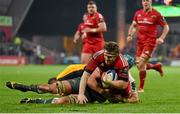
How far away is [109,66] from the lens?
938cm

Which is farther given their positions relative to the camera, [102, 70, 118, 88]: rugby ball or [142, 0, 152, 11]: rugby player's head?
[142, 0, 152, 11]: rugby player's head

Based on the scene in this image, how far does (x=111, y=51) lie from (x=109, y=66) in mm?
471

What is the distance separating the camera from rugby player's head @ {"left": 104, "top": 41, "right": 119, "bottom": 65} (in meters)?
8.93

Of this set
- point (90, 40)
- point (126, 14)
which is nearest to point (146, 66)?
point (90, 40)

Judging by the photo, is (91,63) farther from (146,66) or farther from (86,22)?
(86,22)

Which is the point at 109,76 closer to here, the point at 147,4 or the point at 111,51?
the point at 111,51

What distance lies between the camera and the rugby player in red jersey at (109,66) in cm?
899

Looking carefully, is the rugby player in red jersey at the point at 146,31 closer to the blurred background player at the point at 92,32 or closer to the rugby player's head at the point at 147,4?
the rugby player's head at the point at 147,4

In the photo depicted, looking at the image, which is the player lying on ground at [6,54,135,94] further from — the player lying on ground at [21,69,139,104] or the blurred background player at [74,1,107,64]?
the blurred background player at [74,1,107,64]

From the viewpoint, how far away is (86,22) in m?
16.2

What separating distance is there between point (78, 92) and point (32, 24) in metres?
41.1

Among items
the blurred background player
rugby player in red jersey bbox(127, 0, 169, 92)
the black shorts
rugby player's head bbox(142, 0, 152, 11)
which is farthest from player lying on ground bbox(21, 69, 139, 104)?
the blurred background player

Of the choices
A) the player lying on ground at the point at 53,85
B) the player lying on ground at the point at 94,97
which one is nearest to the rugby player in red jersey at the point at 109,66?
the player lying on ground at the point at 94,97

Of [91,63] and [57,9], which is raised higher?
[91,63]
